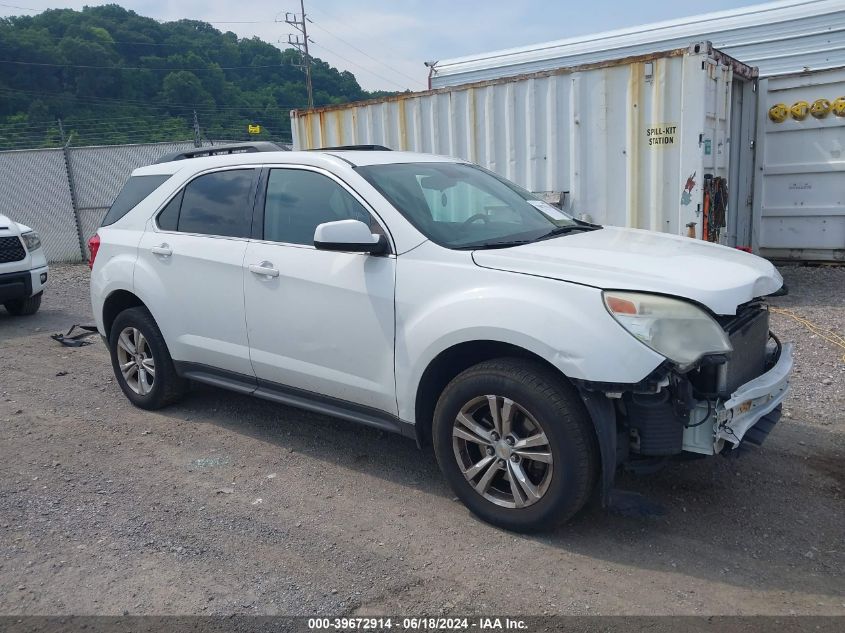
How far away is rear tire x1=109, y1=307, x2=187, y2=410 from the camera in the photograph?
5207mm

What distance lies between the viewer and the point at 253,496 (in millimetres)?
4035

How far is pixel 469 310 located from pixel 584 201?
524 cm

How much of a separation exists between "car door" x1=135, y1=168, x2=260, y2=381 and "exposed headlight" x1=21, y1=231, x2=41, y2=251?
4.92 m

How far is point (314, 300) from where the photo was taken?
412cm

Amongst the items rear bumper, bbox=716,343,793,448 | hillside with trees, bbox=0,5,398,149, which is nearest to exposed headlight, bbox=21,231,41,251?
rear bumper, bbox=716,343,793,448

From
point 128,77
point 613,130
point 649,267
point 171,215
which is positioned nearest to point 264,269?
point 171,215

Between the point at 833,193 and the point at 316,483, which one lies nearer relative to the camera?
the point at 316,483

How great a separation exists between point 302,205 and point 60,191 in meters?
12.8

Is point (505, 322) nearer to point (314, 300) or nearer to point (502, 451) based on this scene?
point (502, 451)

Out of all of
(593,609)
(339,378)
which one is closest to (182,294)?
(339,378)

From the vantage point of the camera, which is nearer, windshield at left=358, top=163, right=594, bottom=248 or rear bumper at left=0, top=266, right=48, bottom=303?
windshield at left=358, top=163, right=594, bottom=248

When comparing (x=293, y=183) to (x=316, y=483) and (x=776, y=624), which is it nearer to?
(x=316, y=483)

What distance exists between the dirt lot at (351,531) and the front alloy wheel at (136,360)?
28 centimetres

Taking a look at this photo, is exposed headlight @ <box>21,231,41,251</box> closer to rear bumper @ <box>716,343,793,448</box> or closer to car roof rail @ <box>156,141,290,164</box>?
car roof rail @ <box>156,141,290,164</box>
